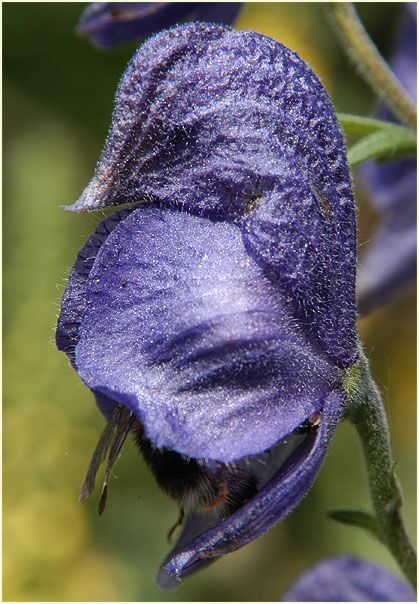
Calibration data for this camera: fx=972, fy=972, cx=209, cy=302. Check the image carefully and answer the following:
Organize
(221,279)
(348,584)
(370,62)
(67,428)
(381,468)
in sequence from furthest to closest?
(67,428), (348,584), (370,62), (381,468), (221,279)

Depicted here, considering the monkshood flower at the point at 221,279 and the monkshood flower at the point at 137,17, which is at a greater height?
the monkshood flower at the point at 137,17

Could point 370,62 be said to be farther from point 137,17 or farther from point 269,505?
point 269,505

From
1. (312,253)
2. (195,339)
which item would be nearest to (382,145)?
(312,253)

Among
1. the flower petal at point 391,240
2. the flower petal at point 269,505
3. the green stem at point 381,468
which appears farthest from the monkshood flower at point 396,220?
the flower petal at point 269,505

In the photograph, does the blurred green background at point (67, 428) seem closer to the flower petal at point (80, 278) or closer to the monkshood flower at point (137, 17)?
the monkshood flower at point (137, 17)

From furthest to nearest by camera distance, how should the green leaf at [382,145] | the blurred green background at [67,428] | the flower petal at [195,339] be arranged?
the blurred green background at [67,428], the green leaf at [382,145], the flower petal at [195,339]

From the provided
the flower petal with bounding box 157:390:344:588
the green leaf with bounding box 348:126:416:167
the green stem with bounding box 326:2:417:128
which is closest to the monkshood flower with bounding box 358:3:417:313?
the green stem with bounding box 326:2:417:128

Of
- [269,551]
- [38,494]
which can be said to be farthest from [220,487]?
[269,551]
